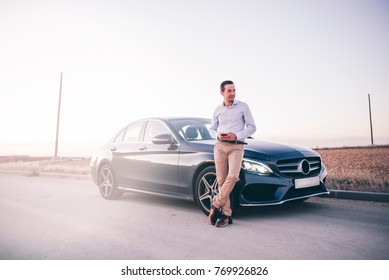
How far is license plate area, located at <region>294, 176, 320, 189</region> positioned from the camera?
4893 millimetres

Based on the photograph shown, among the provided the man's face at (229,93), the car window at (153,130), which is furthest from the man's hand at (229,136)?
the car window at (153,130)

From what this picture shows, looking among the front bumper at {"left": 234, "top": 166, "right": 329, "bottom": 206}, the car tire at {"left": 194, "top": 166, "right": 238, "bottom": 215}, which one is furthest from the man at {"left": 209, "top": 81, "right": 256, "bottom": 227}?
the car tire at {"left": 194, "top": 166, "right": 238, "bottom": 215}

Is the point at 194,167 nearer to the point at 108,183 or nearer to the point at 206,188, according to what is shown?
the point at 206,188

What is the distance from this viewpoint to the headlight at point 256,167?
4770 millimetres

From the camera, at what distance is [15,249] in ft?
12.8

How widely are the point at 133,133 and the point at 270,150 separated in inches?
124

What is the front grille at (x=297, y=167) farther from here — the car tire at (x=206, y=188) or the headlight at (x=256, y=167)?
the car tire at (x=206, y=188)

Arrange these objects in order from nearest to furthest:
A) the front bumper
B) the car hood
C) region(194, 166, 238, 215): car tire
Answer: the front bumper
the car hood
region(194, 166, 238, 215): car tire

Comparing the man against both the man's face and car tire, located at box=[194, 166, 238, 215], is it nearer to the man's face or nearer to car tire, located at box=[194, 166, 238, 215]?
the man's face

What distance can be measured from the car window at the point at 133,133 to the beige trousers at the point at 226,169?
2617 millimetres

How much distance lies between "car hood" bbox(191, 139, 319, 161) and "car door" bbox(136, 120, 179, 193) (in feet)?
1.77

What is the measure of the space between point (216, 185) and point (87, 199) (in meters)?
3.75
